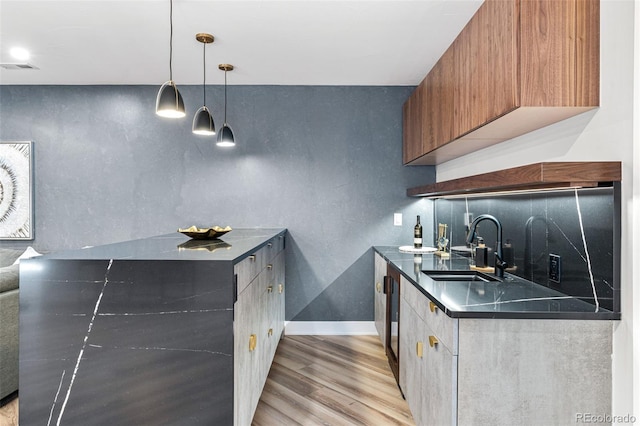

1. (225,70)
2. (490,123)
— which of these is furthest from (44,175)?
(490,123)

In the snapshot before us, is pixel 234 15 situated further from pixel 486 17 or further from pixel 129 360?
pixel 129 360

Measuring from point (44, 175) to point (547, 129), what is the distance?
167 inches

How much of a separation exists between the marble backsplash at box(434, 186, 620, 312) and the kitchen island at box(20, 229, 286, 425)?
1.45 meters

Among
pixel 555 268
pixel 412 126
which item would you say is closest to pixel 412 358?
pixel 555 268

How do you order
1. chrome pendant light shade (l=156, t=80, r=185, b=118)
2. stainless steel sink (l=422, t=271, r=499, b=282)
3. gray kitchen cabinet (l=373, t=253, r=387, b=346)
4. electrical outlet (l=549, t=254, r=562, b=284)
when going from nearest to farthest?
1. electrical outlet (l=549, t=254, r=562, b=284)
2. chrome pendant light shade (l=156, t=80, r=185, b=118)
3. stainless steel sink (l=422, t=271, r=499, b=282)
4. gray kitchen cabinet (l=373, t=253, r=387, b=346)

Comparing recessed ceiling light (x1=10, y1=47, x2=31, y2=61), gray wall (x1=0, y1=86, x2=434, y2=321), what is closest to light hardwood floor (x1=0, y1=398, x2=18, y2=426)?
gray wall (x1=0, y1=86, x2=434, y2=321)

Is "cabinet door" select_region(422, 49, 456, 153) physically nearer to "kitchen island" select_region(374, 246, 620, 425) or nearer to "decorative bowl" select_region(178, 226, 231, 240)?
"kitchen island" select_region(374, 246, 620, 425)

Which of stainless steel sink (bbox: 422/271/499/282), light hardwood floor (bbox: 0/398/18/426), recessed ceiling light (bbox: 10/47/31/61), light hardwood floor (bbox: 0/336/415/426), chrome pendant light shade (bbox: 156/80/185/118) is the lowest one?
light hardwood floor (bbox: 0/398/18/426)

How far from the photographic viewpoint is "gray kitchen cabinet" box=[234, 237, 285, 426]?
156 cm

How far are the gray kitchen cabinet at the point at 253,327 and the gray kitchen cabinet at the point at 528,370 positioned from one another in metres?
0.87

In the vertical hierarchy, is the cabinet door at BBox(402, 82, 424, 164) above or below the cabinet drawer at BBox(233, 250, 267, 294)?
above

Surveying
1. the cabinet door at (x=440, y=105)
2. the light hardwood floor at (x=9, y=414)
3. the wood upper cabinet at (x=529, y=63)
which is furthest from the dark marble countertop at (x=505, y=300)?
the light hardwood floor at (x=9, y=414)

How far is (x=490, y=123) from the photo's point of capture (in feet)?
5.65

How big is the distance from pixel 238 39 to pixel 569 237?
237cm
